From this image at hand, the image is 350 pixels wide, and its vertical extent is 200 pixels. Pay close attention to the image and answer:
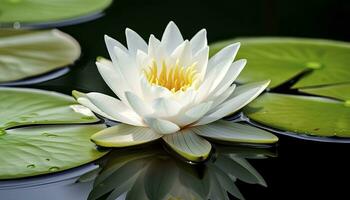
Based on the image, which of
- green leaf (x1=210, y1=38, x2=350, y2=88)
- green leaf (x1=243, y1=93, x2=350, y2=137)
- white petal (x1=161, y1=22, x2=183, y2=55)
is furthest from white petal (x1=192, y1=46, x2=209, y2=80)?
green leaf (x1=210, y1=38, x2=350, y2=88)

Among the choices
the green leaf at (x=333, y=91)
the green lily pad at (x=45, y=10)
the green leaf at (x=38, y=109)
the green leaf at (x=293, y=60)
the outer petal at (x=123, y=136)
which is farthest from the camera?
the green lily pad at (x=45, y=10)

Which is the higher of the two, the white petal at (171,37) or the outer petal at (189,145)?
the white petal at (171,37)

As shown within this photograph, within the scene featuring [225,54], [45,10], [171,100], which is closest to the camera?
[171,100]

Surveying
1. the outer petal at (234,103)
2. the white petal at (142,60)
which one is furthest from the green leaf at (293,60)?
the white petal at (142,60)

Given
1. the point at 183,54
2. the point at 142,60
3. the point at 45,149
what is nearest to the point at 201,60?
the point at 183,54

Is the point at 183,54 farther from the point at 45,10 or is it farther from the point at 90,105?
the point at 45,10

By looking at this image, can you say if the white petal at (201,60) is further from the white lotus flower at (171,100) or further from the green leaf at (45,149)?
the green leaf at (45,149)

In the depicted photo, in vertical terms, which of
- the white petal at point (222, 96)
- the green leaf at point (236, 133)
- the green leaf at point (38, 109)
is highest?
the white petal at point (222, 96)
